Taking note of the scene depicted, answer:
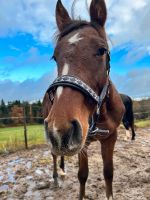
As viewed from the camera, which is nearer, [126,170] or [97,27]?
[97,27]

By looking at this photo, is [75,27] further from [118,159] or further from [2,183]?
[118,159]

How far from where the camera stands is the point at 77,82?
2.73m

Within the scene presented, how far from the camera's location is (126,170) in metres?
6.76

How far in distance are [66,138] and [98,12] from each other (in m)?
1.73

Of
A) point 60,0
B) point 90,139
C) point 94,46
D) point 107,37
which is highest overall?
point 60,0

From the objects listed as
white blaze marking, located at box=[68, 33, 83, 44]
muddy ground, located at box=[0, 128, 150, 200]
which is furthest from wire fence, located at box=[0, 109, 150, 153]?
white blaze marking, located at box=[68, 33, 83, 44]

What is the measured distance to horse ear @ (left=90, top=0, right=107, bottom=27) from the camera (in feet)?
11.4

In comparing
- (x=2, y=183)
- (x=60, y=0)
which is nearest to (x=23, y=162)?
(x=2, y=183)

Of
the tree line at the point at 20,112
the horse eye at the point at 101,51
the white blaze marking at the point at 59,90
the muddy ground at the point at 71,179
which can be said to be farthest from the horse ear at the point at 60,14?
the tree line at the point at 20,112

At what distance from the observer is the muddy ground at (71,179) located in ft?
17.3

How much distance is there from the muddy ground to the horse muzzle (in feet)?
9.13

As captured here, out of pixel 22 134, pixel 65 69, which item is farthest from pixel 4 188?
pixel 22 134

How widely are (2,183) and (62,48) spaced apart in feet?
13.5

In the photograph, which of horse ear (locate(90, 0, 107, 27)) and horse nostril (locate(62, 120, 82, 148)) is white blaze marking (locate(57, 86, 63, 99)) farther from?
horse ear (locate(90, 0, 107, 27))
